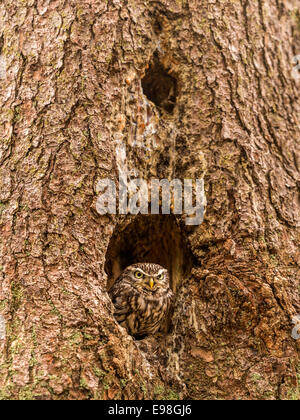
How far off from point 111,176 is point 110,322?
3.07ft

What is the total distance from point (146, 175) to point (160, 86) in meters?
0.84

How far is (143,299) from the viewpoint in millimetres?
3830

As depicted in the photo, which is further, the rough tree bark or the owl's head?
the owl's head

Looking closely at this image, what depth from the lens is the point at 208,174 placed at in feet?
10.6

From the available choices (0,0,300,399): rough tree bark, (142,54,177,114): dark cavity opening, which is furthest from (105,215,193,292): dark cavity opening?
(142,54,177,114): dark cavity opening

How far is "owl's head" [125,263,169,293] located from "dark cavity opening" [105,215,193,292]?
107 millimetres

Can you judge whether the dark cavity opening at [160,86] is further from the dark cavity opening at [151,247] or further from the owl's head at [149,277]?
the owl's head at [149,277]

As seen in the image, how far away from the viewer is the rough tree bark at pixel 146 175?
2.59 m

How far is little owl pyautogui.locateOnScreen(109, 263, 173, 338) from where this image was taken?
3.76 m

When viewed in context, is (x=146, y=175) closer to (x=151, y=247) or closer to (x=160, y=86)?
(x=160, y=86)

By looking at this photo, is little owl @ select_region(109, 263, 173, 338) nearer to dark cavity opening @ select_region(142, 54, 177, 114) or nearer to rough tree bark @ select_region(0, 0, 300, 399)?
rough tree bark @ select_region(0, 0, 300, 399)

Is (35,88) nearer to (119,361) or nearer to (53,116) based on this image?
(53,116)

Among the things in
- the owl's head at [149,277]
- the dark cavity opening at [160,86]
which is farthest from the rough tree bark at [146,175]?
the owl's head at [149,277]

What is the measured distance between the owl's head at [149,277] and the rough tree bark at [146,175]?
0.22 meters
